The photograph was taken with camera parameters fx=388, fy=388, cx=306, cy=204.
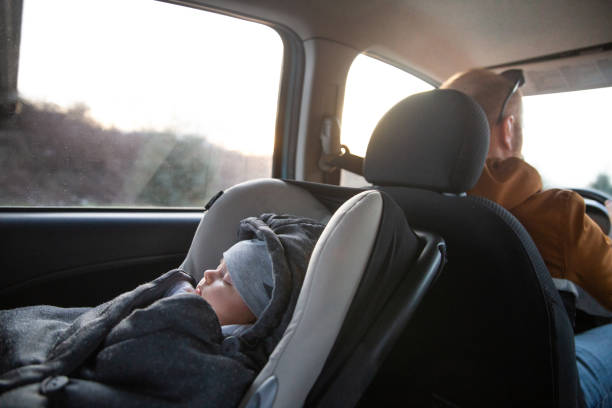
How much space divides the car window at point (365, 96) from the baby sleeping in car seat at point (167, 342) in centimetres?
127

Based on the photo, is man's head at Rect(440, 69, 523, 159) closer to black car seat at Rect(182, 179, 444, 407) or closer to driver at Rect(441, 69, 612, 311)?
driver at Rect(441, 69, 612, 311)

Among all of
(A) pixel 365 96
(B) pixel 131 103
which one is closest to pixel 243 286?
(B) pixel 131 103

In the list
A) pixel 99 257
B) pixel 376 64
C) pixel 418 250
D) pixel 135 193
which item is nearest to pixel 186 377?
pixel 418 250

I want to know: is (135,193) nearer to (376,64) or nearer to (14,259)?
(14,259)

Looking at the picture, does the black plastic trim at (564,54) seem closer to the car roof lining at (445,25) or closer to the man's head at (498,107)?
the car roof lining at (445,25)

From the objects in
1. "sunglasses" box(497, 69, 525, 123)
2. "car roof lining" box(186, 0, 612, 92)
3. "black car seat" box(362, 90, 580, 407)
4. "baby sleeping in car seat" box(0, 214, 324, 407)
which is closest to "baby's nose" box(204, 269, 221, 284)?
"baby sleeping in car seat" box(0, 214, 324, 407)

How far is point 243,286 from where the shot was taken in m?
0.96

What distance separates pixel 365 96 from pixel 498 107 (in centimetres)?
95

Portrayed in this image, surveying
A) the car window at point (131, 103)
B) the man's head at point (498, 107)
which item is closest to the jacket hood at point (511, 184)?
the man's head at point (498, 107)

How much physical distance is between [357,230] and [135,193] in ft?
4.44

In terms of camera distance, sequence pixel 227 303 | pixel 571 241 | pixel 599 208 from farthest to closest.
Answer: pixel 599 208
pixel 571 241
pixel 227 303

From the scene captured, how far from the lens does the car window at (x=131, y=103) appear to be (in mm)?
1561

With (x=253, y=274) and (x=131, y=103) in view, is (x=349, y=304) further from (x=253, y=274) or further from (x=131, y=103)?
(x=131, y=103)

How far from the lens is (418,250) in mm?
957
